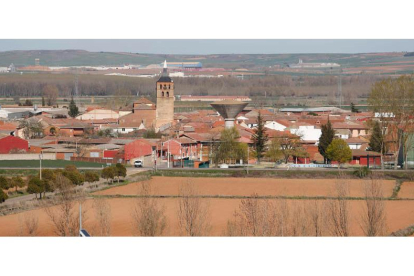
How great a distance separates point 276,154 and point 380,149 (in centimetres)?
323

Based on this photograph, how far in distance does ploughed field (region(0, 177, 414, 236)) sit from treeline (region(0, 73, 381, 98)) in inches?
1665

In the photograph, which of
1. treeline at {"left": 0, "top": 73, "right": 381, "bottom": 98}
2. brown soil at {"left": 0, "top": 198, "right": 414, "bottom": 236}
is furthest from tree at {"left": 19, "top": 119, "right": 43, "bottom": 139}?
treeline at {"left": 0, "top": 73, "right": 381, "bottom": 98}

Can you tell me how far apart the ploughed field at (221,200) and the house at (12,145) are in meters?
5.93

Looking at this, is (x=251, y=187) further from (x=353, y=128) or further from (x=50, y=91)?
(x=50, y=91)

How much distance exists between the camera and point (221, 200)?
16.7 m

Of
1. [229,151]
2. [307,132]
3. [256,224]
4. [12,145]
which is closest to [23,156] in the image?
[12,145]

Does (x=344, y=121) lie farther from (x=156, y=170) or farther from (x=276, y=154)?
(x=156, y=170)

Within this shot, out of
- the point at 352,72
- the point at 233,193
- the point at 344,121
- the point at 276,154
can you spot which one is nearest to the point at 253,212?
the point at 233,193

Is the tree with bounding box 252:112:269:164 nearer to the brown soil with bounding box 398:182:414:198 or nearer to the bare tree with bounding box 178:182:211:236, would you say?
the brown soil with bounding box 398:182:414:198

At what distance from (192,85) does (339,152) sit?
49158 mm

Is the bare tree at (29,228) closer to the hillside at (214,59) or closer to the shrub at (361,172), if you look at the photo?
the shrub at (361,172)

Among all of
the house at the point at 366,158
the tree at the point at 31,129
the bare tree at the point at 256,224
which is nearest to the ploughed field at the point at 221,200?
the bare tree at the point at 256,224

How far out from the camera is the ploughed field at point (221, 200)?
1266 centimetres

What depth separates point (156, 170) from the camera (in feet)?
67.6
